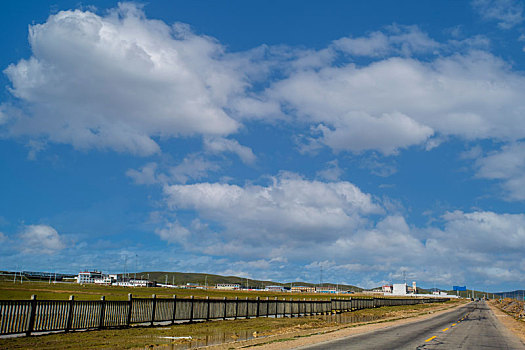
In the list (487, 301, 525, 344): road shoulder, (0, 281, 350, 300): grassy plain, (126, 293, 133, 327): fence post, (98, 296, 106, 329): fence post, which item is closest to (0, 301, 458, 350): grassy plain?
(126, 293, 133, 327): fence post

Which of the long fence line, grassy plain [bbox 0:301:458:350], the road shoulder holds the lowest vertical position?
the road shoulder

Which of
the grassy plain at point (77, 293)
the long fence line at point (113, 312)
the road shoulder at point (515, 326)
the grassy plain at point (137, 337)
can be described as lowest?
the grassy plain at point (77, 293)

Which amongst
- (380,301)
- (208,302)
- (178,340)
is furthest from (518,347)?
(380,301)

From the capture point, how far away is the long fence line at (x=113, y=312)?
1848 cm

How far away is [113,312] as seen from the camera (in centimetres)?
2266

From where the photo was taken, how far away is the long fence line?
1848cm

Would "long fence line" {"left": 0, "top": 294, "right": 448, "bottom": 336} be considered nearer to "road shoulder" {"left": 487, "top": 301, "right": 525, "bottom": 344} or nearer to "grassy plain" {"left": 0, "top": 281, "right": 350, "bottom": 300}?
"road shoulder" {"left": 487, "top": 301, "right": 525, "bottom": 344}

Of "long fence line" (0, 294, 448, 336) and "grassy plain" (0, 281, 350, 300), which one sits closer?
"long fence line" (0, 294, 448, 336)

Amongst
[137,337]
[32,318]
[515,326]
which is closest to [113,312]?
[137,337]

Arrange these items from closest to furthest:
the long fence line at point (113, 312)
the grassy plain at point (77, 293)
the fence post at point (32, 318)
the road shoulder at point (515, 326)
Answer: the long fence line at point (113, 312), the fence post at point (32, 318), the road shoulder at point (515, 326), the grassy plain at point (77, 293)

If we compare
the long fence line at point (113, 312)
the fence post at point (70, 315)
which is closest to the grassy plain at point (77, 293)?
the long fence line at point (113, 312)

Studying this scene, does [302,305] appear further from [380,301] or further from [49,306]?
[380,301]

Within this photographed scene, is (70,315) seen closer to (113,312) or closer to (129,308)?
(113,312)

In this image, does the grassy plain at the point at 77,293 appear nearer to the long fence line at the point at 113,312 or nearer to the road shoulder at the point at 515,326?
the long fence line at the point at 113,312
